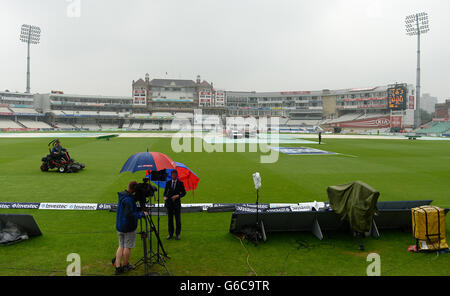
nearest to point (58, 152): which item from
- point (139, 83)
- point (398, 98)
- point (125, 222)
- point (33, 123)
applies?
point (125, 222)

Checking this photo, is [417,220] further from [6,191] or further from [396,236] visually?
[6,191]

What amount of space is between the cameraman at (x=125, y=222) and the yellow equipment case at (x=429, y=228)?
661cm

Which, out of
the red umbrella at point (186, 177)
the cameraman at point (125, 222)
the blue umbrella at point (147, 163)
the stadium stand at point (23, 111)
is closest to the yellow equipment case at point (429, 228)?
the red umbrella at point (186, 177)

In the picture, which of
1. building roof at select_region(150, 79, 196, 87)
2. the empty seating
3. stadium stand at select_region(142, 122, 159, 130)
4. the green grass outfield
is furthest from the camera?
building roof at select_region(150, 79, 196, 87)

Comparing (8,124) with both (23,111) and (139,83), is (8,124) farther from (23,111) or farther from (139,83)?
(139,83)

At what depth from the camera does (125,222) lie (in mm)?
6145

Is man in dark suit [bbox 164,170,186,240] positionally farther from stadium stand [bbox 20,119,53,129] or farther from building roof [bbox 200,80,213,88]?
building roof [bbox 200,80,213,88]

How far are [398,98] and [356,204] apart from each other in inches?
3454

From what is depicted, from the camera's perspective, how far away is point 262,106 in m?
144

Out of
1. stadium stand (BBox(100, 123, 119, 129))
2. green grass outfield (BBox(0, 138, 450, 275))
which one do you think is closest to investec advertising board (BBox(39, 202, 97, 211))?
green grass outfield (BBox(0, 138, 450, 275))

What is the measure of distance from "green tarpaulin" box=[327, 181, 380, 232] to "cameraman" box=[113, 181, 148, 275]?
5.17 m

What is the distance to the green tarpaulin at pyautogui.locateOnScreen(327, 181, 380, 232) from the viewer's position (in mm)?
7246
